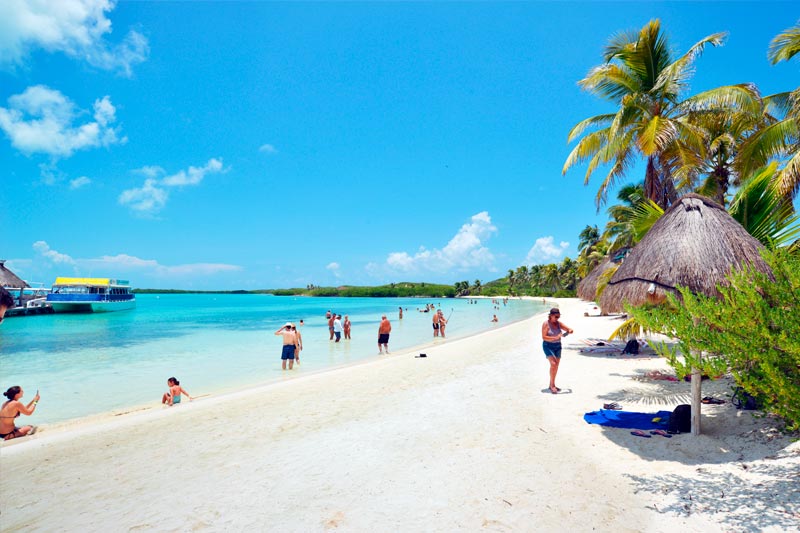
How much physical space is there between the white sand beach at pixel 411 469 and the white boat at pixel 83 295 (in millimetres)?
55932

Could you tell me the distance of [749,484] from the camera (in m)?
3.51

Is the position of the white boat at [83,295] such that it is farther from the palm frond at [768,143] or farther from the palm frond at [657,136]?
the palm frond at [768,143]

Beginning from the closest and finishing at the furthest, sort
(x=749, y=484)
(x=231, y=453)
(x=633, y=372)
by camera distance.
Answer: (x=749, y=484) < (x=231, y=453) < (x=633, y=372)

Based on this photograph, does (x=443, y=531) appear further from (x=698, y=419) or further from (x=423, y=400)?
(x=423, y=400)

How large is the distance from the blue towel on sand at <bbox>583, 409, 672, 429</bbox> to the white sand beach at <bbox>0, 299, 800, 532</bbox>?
17 centimetres

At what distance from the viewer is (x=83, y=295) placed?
50.5 m

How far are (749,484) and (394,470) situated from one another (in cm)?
336

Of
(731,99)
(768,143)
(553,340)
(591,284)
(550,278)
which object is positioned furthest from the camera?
(550,278)

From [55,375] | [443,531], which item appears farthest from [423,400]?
[55,375]

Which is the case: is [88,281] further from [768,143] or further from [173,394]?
[768,143]


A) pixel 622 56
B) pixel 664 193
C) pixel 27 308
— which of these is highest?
pixel 622 56

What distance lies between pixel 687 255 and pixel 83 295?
2511 inches

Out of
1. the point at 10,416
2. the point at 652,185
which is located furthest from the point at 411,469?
the point at 652,185

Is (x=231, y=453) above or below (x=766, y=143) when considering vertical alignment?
below
